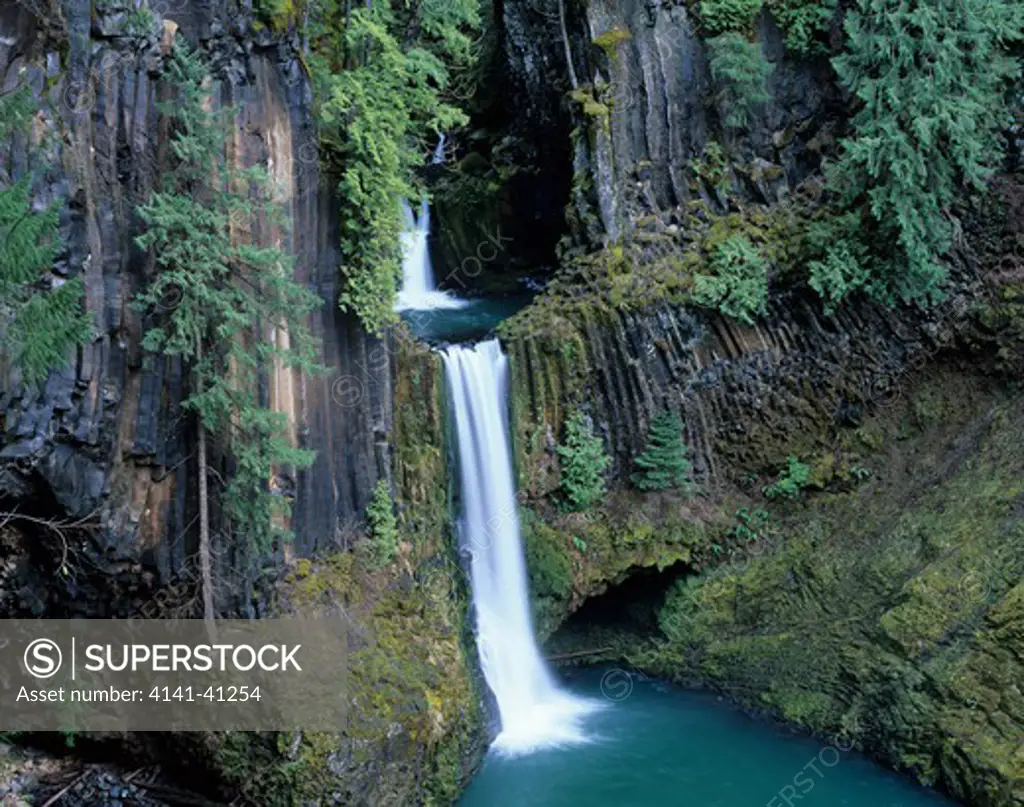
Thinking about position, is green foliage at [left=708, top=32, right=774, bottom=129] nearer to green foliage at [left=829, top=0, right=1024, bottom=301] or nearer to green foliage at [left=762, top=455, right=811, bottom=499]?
green foliage at [left=829, top=0, right=1024, bottom=301]

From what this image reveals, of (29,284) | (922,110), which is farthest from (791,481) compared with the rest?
(29,284)

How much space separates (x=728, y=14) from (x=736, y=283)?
20.1 feet

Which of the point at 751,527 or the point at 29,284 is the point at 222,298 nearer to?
the point at 29,284

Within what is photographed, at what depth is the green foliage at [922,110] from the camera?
15469 mm

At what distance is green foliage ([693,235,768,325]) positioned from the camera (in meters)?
17.2

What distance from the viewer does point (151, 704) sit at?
12.1m

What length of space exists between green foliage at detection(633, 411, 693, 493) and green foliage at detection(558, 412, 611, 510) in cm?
82

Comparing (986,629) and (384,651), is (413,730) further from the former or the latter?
(986,629)

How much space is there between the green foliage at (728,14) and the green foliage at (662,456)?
8436 millimetres

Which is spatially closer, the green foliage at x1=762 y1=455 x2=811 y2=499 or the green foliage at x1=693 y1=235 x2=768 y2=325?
the green foliage at x1=693 y1=235 x2=768 y2=325

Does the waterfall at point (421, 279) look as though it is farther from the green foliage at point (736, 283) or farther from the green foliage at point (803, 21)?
the green foliage at point (803, 21)

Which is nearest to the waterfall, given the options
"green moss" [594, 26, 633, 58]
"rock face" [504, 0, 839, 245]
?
"rock face" [504, 0, 839, 245]

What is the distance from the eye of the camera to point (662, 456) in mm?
17484

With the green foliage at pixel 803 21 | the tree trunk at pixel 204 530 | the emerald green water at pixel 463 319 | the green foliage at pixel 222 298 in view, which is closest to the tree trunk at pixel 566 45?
the green foliage at pixel 803 21
